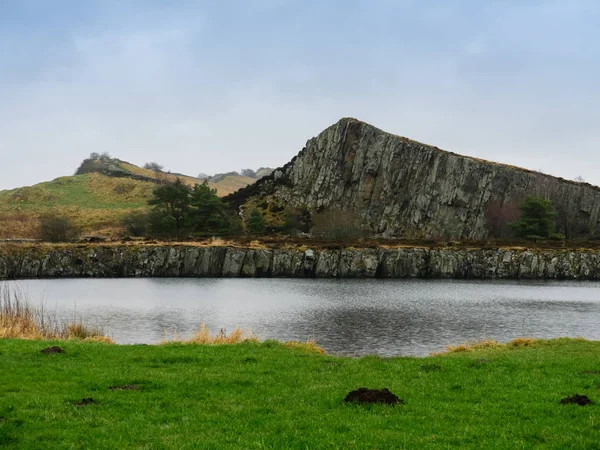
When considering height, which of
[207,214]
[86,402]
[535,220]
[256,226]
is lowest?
[86,402]

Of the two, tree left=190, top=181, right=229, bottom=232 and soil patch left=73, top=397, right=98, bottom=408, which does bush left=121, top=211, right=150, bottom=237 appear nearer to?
tree left=190, top=181, right=229, bottom=232

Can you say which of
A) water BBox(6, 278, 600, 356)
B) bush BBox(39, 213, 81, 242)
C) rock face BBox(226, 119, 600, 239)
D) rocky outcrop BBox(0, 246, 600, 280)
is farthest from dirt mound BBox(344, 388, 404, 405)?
rock face BBox(226, 119, 600, 239)

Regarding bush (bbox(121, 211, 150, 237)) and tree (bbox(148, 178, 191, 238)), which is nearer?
tree (bbox(148, 178, 191, 238))

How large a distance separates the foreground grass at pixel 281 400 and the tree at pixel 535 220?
9394cm

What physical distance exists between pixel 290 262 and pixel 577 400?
260 ft

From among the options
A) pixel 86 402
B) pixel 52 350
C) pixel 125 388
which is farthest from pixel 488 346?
pixel 86 402

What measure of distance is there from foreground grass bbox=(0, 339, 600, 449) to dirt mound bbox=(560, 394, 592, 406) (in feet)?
0.79

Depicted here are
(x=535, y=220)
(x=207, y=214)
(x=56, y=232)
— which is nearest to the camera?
(x=535, y=220)

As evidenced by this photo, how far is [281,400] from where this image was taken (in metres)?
14.8

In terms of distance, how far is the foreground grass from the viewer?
11.4 metres

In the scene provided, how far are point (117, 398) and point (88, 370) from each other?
158 inches

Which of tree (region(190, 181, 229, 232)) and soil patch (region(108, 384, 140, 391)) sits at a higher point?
tree (region(190, 181, 229, 232))

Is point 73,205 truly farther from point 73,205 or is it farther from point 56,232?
point 56,232

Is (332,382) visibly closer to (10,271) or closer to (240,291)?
(240,291)
